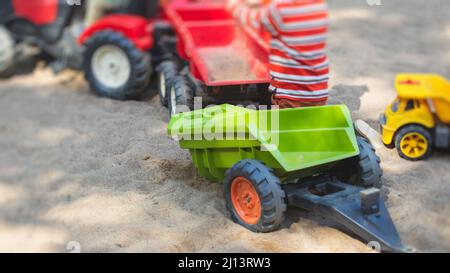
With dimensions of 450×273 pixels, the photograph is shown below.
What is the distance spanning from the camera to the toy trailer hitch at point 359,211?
2588 millimetres

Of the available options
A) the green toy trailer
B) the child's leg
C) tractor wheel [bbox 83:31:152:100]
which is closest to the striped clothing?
the child's leg

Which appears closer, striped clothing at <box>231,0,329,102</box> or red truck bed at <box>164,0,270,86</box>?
striped clothing at <box>231,0,329,102</box>

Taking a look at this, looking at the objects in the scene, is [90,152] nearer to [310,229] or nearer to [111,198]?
[111,198]

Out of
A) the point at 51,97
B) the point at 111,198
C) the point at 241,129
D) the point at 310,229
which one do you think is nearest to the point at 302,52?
the point at 241,129

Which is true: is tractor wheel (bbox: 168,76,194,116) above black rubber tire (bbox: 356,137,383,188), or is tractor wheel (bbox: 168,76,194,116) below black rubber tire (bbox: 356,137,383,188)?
above

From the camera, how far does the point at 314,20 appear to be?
3.42m

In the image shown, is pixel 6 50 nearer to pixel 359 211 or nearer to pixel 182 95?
pixel 182 95

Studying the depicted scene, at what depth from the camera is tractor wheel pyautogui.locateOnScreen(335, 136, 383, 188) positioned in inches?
115

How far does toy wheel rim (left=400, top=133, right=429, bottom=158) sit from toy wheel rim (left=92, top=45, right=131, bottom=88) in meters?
2.02

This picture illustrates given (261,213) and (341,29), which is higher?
(341,29)

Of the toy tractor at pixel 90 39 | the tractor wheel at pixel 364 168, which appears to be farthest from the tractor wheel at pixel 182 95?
the tractor wheel at pixel 364 168

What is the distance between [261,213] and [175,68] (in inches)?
66.8

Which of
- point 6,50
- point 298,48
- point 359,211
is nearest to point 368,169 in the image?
point 359,211

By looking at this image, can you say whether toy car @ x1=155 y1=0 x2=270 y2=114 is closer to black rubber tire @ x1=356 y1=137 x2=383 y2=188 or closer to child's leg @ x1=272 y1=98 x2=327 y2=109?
child's leg @ x1=272 y1=98 x2=327 y2=109
